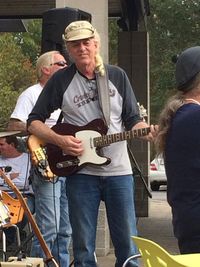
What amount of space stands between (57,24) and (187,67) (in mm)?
3051

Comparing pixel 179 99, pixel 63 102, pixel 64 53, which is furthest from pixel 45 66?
pixel 179 99

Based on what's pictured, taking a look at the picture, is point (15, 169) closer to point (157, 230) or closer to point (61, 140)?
point (61, 140)

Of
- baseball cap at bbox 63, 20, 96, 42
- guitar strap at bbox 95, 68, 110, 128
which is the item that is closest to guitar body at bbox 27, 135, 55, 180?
guitar strap at bbox 95, 68, 110, 128

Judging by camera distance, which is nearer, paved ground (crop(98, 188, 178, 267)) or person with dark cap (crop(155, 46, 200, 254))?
person with dark cap (crop(155, 46, 200, 254))

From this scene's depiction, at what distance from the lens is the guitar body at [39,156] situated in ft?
15.9

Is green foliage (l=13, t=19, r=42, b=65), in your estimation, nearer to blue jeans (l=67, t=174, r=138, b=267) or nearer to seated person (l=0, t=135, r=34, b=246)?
seated person (l=0, t=135, r=34, b=246)

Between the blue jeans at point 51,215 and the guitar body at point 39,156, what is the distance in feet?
0.76

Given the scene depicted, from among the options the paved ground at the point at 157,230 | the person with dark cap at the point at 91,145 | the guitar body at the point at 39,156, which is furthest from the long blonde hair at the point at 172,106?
the paved ground at the point at 157,230

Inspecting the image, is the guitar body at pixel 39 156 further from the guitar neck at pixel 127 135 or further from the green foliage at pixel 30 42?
the green foliage at pixel 30 42

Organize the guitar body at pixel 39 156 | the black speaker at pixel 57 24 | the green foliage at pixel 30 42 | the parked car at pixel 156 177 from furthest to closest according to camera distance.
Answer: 1. the green foliage at pixel 30 42
2. the parked car at pixel 156 177
3. the black speaker at pixel 57 24
4. the guitar body at pixel 39 156

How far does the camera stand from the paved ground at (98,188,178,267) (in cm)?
711

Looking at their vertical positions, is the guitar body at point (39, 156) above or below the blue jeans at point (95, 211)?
above

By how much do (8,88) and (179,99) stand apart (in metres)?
30.3

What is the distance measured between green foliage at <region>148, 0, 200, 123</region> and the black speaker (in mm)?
14690
